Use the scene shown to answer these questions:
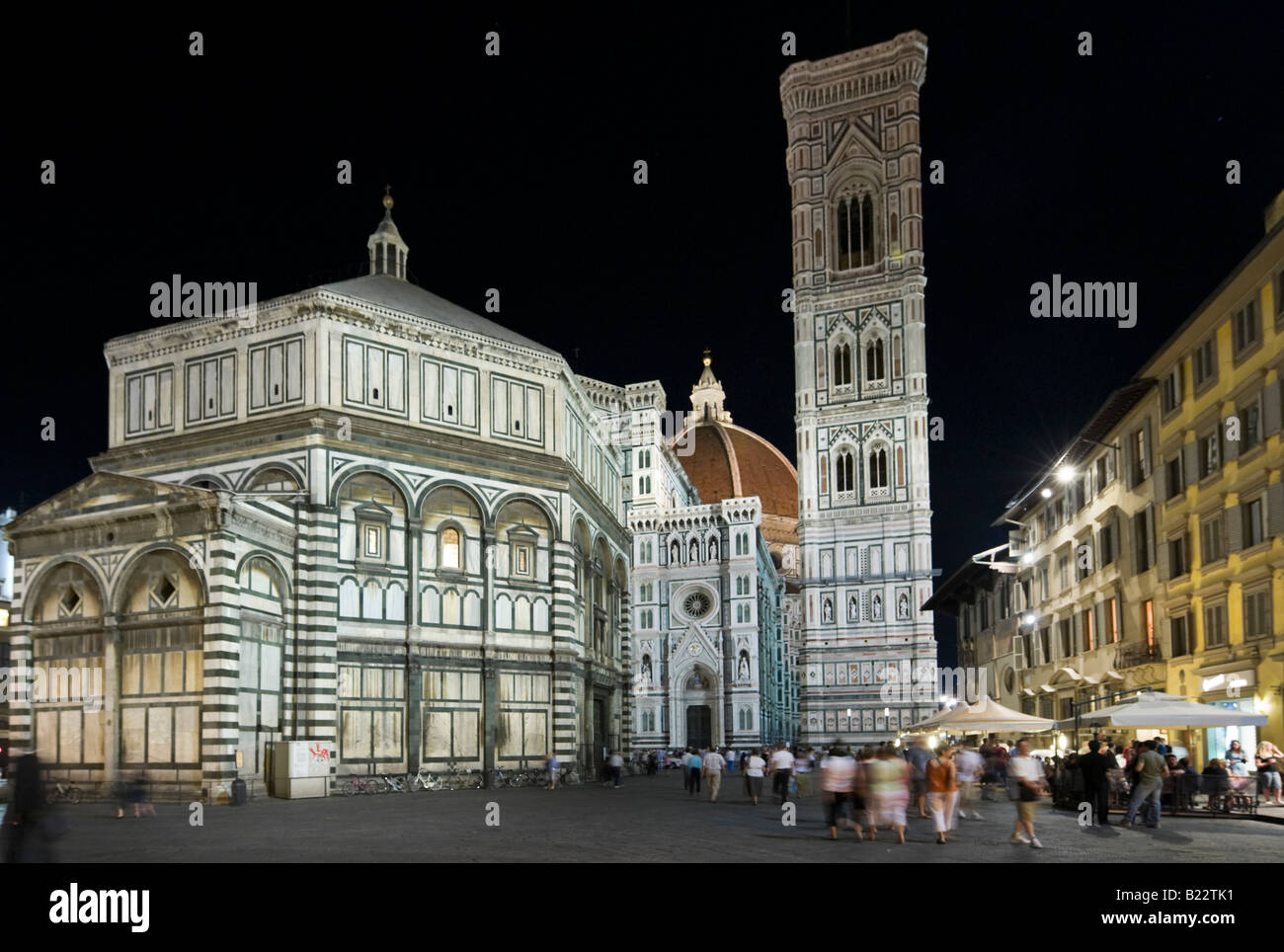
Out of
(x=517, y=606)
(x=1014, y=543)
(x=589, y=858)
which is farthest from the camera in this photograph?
(x=1014, y=543)

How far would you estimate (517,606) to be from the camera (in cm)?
4522

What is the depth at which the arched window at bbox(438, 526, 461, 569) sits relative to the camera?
43.6 metres

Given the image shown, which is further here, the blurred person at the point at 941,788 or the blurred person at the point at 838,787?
the blurred person at the point at 838,787

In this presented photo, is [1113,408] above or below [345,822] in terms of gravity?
above

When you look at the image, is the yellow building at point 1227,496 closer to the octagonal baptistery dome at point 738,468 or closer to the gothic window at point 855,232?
the gothic window at point 855,232

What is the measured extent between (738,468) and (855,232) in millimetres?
56746

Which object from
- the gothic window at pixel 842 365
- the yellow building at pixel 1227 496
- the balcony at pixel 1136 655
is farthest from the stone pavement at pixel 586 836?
the gothic window at pixel 842 365

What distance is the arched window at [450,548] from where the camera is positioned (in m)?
43.6

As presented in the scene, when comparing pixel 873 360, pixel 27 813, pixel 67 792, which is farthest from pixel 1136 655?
pixel 873 360

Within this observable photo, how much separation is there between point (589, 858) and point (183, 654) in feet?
68.3

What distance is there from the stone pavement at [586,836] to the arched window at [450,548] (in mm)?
11294

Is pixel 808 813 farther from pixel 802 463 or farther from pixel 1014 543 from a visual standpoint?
pixel 802 463

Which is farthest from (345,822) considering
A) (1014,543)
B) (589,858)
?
(1014,543)

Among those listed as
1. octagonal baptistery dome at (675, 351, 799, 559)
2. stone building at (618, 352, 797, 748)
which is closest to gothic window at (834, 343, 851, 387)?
stone building at (618, 352, 797, 748)
